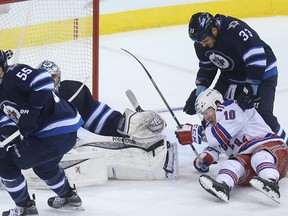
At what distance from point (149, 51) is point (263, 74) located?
238 centimetres

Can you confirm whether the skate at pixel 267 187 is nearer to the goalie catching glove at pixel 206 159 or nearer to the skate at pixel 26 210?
the goalie catching glove at pixel 206 159

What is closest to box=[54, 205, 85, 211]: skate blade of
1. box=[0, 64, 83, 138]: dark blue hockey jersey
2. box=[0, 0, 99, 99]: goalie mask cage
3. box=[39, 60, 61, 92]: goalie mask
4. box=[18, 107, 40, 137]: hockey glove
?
box=[0, 64, 83, 138]: dark blue hockey jersey

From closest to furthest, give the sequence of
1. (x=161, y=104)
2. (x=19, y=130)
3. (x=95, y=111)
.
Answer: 1. (x=19, y=130)
2. (x=95, y=111)
3. (x=161, y=104)

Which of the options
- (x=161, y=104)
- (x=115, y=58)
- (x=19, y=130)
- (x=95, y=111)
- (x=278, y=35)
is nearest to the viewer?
(x=19, y=130)

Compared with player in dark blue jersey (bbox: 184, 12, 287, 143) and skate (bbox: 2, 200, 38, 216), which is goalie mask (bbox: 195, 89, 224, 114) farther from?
skate (bbox: 2, 200, 38, 216)

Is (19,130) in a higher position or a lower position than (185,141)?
higher

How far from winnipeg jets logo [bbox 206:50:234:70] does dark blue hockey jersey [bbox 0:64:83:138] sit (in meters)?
0.90

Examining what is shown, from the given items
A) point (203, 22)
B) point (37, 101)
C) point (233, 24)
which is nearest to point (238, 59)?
point (233, 24)

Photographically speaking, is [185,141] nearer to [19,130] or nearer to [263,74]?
[263,74]

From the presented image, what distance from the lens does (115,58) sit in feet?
20.7

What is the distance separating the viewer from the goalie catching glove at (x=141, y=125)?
410cm


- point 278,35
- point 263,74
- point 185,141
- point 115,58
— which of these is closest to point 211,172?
point 185,141

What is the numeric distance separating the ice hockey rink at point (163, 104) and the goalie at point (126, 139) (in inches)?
2.3

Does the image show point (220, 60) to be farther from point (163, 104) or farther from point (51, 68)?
point (163, 104)
